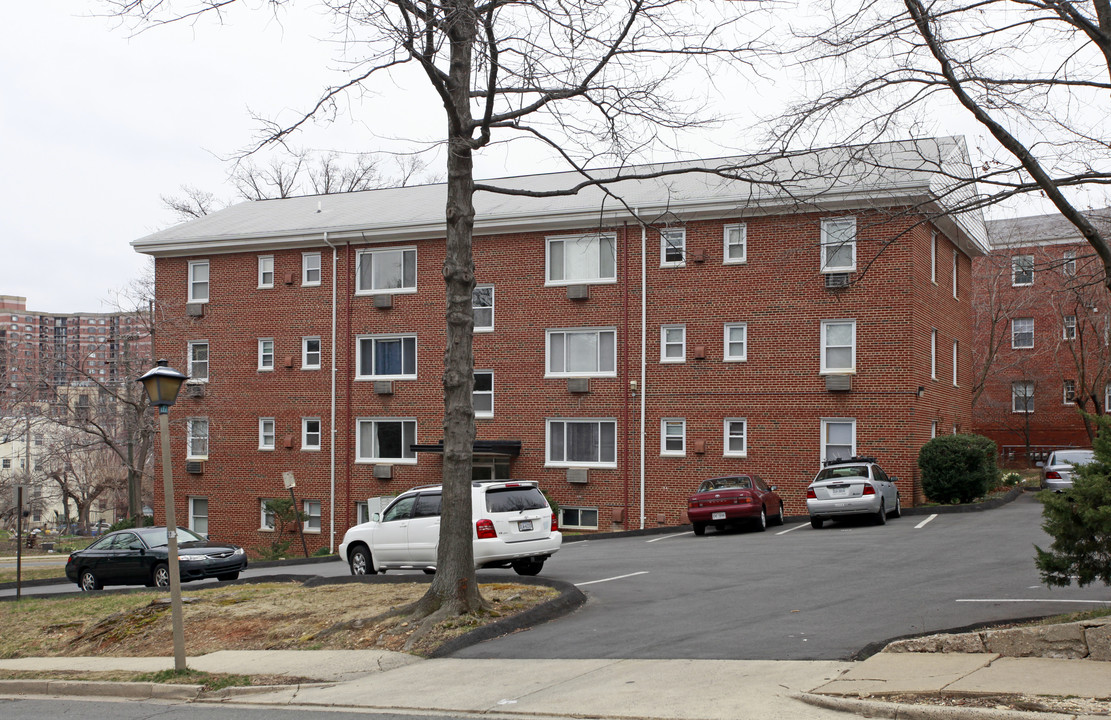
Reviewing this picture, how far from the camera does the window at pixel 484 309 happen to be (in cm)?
3409

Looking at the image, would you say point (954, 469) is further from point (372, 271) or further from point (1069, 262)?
point (372, 271)

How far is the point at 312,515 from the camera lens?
36.1 m

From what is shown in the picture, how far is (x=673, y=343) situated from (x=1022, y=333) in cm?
2701

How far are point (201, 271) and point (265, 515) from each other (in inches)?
354

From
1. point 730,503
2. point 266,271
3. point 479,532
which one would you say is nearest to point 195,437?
point 266,271

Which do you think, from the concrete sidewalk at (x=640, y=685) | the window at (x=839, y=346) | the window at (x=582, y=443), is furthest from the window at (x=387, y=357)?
the concrete sidewalk at (x=640, y=685)

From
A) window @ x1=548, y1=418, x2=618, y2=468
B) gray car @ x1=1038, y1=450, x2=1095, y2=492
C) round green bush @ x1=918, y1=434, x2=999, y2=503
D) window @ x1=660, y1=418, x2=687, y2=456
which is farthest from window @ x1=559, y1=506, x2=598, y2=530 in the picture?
gray car @ x1=1038, y1=450, x2=1095, y2=492

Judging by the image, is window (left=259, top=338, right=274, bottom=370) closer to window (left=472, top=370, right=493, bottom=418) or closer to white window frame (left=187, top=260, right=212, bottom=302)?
white window frame (left=187, top=260, right=212, bottom=302)

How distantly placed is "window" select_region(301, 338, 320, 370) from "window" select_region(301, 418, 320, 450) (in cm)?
182

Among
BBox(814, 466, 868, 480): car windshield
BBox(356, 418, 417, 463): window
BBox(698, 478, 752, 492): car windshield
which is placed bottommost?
BBox(698, 478, 752, 492): car windshield

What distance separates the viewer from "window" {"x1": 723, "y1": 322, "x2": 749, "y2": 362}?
3092 centimetres

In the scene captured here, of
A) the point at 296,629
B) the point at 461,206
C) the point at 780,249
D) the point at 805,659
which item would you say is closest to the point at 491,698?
the point at 805,659

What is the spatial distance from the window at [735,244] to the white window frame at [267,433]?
16392 mm

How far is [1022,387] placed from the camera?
51.2 m
